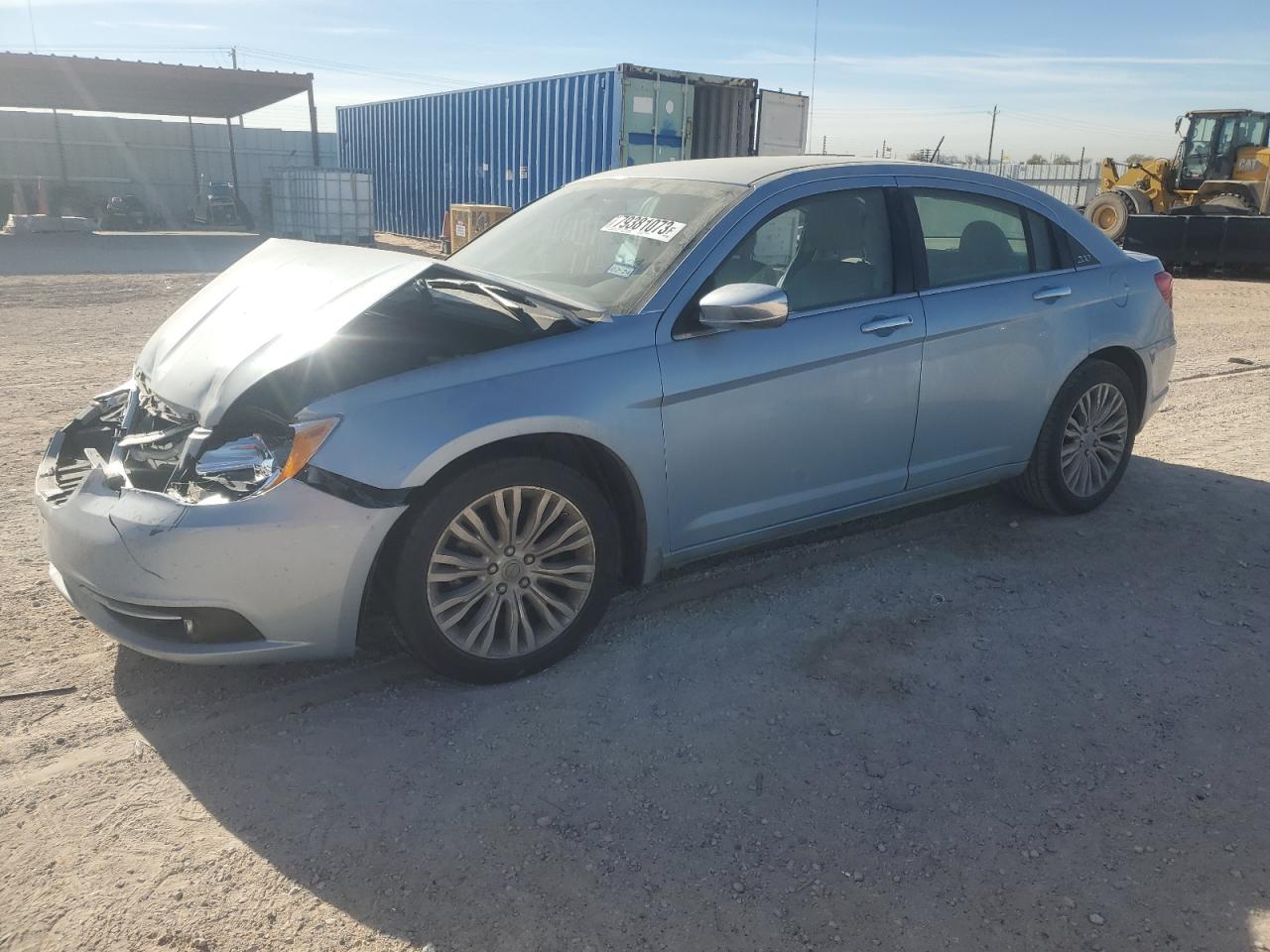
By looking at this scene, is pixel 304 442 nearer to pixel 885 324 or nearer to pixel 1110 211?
pixel 885 324

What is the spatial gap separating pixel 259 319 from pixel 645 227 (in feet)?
4.83

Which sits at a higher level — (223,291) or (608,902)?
(223,291)

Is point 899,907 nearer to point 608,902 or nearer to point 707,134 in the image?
point 608,902

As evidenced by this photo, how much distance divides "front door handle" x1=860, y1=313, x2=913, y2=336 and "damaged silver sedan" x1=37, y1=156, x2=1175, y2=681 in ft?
0.08

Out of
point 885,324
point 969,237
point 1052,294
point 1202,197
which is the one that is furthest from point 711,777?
point 1202,197

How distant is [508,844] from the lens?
2498mm

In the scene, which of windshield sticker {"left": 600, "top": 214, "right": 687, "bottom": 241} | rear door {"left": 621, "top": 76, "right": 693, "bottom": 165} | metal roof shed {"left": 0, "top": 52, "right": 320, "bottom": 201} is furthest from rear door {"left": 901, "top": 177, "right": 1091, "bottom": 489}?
metal roof shed {"left": 0, "top": 52, "right": 320, "bottom": 201}

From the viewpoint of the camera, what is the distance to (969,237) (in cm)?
429

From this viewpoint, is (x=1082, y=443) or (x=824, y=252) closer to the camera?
(x=824, y=252)

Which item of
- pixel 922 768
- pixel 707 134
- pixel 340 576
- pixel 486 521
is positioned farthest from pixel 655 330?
pixel 707 134

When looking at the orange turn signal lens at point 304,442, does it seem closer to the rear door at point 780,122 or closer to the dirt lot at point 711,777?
the dirt lot at point 711,777

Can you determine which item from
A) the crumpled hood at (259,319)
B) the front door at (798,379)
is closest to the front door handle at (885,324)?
the front door at (798,379)

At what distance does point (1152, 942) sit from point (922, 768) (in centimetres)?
74

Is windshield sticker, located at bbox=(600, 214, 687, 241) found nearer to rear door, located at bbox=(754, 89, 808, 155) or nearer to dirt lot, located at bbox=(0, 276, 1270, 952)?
dirt lot, located at bbox=(0, 276, 1270, 952)
